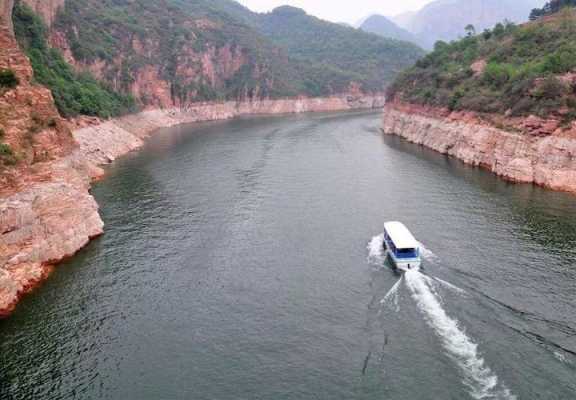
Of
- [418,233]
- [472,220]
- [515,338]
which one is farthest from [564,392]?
[472,220]

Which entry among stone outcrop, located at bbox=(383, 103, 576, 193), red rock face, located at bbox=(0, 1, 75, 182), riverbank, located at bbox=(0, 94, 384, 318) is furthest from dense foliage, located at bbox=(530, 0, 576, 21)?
riverbank, located at bbox=(0, 94, 384, 318)

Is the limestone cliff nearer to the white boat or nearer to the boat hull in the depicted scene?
the white boat

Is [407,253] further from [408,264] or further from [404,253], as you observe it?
[408,264]

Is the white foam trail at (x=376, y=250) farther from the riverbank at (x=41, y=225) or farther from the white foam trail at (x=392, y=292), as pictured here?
the riverbank at (x=41, y=225)

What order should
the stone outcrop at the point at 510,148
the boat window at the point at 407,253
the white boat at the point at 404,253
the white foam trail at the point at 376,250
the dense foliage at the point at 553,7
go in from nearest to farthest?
the white boat at the point at 404,253 < the boat window at the point at 407,253 < the white foam trail at the point at 376,250 < the stone outcrop at the point at 510,148 < the dense foliage at the point at 553,7

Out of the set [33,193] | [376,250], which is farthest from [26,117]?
[376,250]

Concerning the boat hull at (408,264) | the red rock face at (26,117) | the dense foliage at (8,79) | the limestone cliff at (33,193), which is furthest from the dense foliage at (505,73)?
the dense foliage at (8,79)
